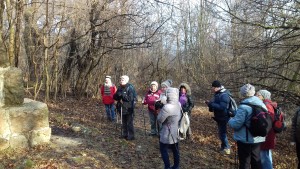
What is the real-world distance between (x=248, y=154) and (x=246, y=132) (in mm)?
425

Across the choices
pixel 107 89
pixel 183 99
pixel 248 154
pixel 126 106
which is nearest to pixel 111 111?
pixel 107 89

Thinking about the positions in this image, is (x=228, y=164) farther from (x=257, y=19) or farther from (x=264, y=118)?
(x=257, y=19)

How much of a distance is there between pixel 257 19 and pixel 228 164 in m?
4.65

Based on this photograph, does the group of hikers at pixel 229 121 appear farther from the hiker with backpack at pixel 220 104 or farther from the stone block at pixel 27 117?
Answer: the stone block at pixel 27 117

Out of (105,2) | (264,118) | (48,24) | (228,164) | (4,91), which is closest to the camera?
(264,118)

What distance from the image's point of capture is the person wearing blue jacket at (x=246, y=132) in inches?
196

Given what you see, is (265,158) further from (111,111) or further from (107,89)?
(107,89)

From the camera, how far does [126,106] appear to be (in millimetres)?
7609

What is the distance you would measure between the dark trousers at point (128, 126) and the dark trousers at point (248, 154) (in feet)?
10.7

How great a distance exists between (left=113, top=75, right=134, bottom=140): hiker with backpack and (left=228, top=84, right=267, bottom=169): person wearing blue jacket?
3.19 m

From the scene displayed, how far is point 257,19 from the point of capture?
920 centimetres

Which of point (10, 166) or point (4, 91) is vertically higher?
point (4, 91)

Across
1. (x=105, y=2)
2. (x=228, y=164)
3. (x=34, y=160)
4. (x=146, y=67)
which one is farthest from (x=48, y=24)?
(x=146, y=67)

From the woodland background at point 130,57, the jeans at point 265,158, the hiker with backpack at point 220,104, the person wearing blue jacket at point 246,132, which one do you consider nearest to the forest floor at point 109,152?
the woodland background at point 130,57
